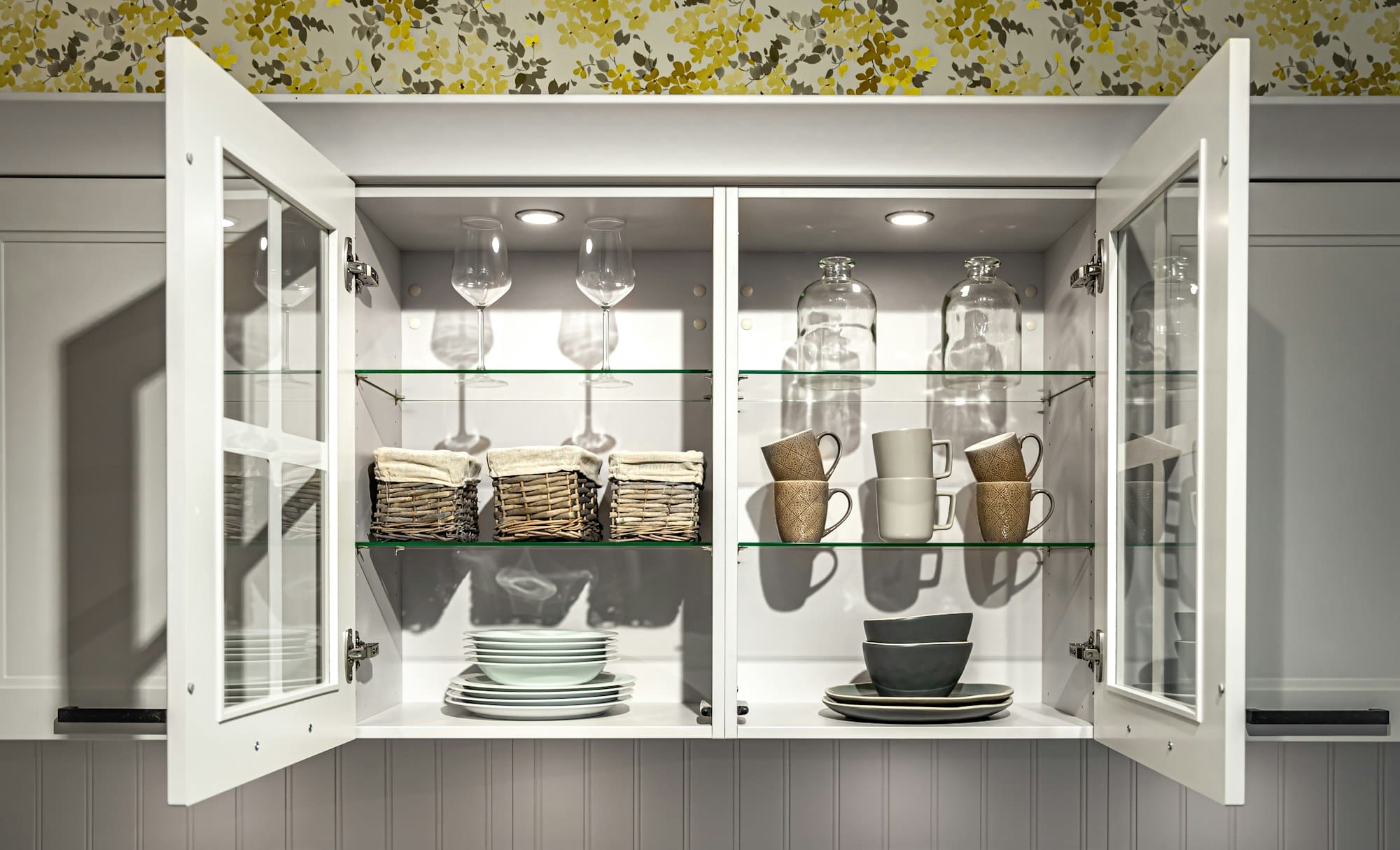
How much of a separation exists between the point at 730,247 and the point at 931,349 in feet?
1.44

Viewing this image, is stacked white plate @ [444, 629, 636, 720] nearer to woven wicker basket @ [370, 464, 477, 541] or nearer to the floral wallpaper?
woven wicker basket @ [370, 464, 477, 541]

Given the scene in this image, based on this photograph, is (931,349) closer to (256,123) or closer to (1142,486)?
(1142,486)

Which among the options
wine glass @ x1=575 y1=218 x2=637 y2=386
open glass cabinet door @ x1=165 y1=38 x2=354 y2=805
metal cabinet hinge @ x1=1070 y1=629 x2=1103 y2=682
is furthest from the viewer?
wine glass @ x1=575 y1=218 x2=637 y2=386

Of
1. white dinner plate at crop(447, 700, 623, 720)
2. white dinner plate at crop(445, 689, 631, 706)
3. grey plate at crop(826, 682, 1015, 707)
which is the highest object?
grey plate at crop(826, 682, 1015, 707)

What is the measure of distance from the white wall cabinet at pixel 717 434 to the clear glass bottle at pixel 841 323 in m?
0.05

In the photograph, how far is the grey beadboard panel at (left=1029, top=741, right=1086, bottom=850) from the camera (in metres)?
1.79

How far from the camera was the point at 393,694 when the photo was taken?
166 cm

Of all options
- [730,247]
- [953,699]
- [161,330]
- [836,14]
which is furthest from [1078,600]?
[161,330]

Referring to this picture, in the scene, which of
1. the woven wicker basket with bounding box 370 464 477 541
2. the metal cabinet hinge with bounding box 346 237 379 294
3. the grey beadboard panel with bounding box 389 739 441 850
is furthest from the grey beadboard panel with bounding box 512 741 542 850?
the metal cabinet hinge with bounding box 346 237 379 294

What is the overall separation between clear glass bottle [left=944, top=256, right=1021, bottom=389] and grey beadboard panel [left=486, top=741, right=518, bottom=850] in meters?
0.92

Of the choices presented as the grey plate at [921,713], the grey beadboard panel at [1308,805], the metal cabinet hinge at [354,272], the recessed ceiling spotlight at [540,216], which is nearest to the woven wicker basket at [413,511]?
the metal cabinet hinge at [354,272]

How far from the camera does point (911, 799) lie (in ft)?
5.88

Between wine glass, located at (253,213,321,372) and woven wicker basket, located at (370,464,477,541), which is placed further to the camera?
woven wicker basket, located at (370,464,477,541)

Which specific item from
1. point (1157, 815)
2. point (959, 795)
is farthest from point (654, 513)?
point (1157, 815)
